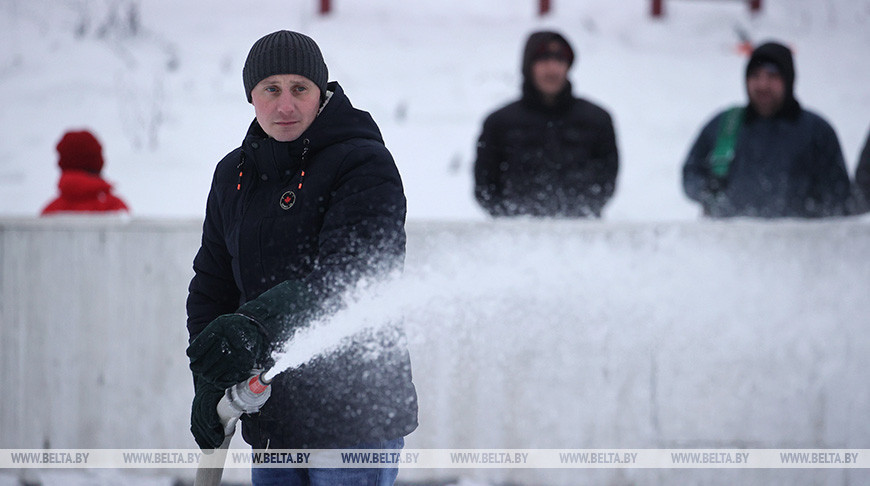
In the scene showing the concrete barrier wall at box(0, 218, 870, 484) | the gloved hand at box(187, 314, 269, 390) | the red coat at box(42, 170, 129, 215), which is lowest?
the concrete barrier wall at box(0, 218, 870, 484)

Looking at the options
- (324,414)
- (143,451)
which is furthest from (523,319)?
(324,414)

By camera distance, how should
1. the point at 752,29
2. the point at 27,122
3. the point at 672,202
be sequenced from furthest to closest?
the point at 752,29, the point at 27,122, the point at 672,202

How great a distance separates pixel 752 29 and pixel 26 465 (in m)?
12.0

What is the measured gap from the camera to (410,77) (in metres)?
11.9

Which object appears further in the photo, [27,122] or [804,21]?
[804,21]

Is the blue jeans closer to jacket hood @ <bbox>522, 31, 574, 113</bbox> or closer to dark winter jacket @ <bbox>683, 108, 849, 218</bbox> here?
jacket hood @ <bbox>522, 31, 574, 113</bbox>

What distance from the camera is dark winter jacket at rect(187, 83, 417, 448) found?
6.42 feet

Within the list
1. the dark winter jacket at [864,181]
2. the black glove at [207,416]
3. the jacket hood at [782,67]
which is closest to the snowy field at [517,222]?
the dark winter jacket at [864,181]

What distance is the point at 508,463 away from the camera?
14.1ft

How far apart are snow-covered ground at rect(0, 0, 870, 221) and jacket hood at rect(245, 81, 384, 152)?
6.49 metres

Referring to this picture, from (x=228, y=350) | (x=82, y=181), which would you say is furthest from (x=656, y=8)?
(x=228, y=350)

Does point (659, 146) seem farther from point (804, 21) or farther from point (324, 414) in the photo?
point (324, 414)

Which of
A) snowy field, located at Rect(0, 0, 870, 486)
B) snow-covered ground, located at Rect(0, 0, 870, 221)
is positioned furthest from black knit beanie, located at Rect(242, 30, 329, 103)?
snow-covered ground, located at Rect(0, 0, 870, 221)

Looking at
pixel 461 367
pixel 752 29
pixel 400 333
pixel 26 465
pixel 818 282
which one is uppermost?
pixel 752 29
